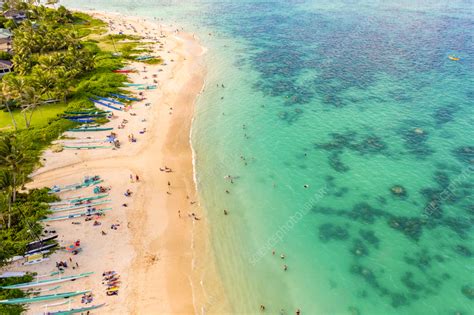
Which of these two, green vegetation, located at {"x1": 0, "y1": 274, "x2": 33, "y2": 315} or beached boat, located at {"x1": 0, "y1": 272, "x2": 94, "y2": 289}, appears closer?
green vegetation, located at {"x1": 0, "y1": 274, "x2": 33, "y2": 315}

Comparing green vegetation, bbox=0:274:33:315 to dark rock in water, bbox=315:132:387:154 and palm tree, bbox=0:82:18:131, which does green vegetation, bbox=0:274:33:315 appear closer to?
palm tree, bbox=0:82:18:131

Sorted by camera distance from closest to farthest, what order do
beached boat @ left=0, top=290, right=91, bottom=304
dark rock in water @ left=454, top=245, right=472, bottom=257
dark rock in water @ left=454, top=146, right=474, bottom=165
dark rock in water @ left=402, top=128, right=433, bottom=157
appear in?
beached boat @ left=0, top=290, right=91, bottom=304 → dark rock in water @ left=454, top=245, right=472, bottom=257 → dark rock in water @ left=454, top=146, right=474, bottom=165 → dark rock in water @ left=402, top=128, right=433, bottom=157

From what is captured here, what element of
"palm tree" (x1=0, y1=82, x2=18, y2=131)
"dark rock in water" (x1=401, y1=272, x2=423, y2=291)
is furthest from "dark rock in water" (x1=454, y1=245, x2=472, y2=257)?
"palm tree" (x1=0, y1=82, x2=18, y2=131)

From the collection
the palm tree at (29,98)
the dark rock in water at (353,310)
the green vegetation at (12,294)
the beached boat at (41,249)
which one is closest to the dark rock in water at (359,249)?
the dark rock in water at (353,310)

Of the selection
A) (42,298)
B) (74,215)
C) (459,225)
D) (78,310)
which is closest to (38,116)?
(74,215)

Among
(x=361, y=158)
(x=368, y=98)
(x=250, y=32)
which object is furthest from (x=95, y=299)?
(x=250, y=32)

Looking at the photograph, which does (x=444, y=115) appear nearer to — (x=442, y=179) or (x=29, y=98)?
(x=442, y=179)

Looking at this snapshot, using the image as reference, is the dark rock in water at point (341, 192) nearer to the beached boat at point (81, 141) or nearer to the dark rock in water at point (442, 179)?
the dark rock in water at point (442, 179)
